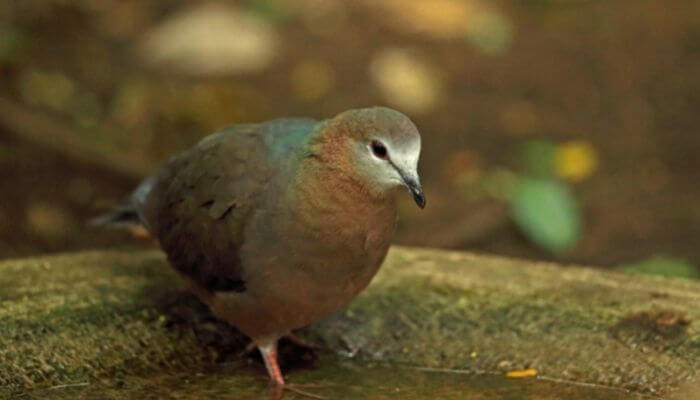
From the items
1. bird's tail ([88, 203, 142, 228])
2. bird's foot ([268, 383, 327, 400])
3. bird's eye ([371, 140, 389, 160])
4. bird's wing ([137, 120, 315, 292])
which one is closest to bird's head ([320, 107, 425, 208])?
bird's eye ([371, 140, 389, 160])

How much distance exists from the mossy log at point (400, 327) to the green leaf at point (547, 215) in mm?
2081

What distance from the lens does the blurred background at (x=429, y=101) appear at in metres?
6.36

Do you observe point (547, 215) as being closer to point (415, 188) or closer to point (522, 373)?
point (522, 373)

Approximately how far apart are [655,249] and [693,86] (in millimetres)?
1763

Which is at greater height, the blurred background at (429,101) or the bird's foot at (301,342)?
the blurred background at (429,101)

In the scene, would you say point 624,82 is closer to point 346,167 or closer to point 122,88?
point 122,88

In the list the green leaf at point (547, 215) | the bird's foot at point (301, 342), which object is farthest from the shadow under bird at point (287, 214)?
the green leaf at point (547, 215)

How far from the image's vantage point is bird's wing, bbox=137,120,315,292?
11.4 ft

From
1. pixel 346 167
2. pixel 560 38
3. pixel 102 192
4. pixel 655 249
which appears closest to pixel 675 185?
pixel 655 249

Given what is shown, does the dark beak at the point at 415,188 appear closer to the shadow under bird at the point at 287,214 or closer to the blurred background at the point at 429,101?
the shadow under bird at the point at 287,214

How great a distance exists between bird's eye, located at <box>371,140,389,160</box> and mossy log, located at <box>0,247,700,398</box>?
66cm

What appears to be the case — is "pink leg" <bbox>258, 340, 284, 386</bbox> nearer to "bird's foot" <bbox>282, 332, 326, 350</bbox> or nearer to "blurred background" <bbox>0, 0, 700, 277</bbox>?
"bird's foot" <bbox>282, 332, 326, 350</bbox>

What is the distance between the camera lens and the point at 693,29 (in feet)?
27.0

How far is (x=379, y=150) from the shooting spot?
Result: 3180 millimetres
